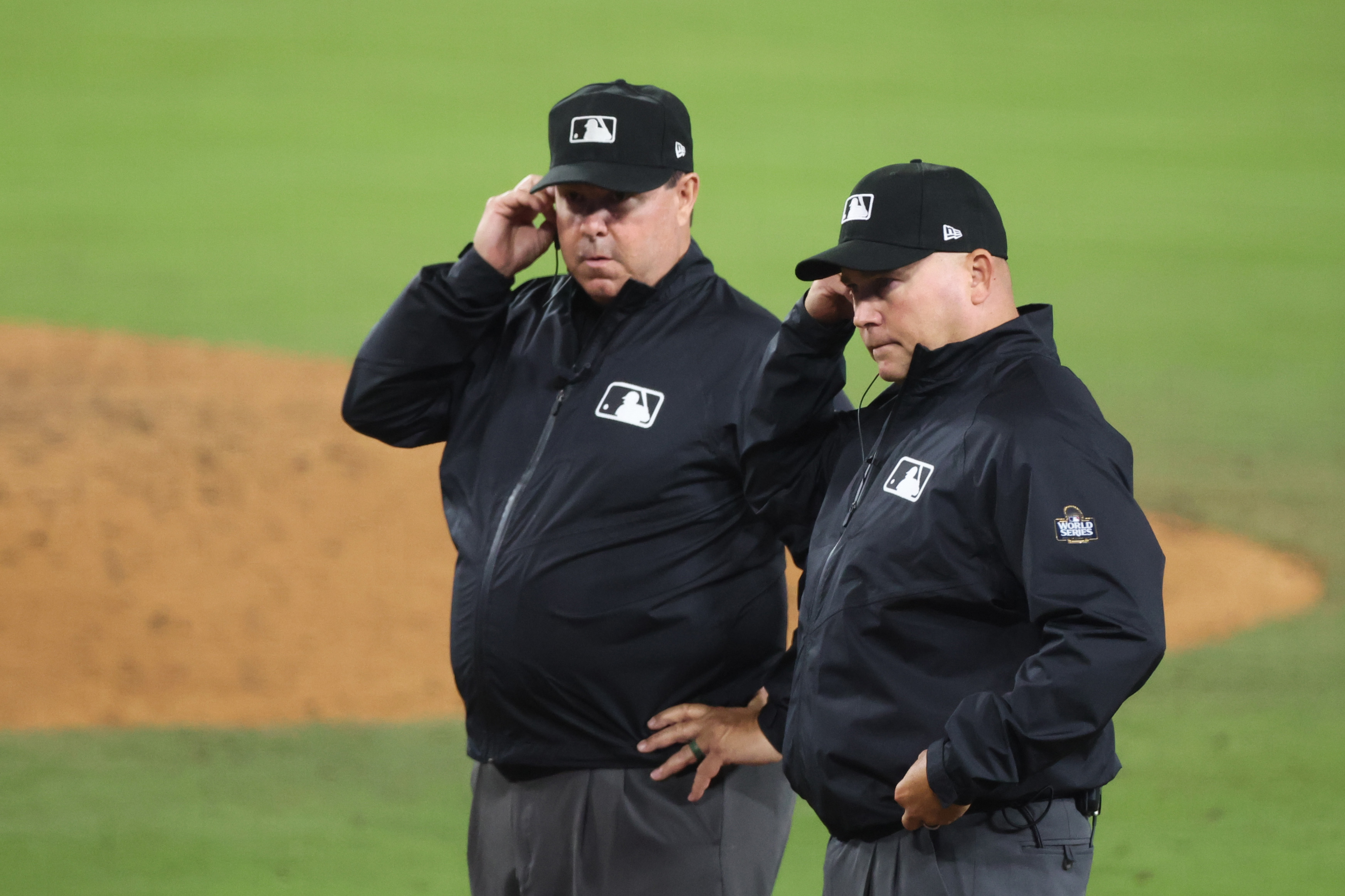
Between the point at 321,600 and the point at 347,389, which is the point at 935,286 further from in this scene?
the point at 321,600

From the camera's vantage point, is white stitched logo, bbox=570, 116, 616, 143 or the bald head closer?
the bald head

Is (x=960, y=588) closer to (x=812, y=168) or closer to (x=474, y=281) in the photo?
(x=474, y=281)

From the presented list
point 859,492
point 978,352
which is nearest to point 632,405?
point 859,492

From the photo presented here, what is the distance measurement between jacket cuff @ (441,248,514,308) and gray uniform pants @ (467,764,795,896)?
2.31 feet

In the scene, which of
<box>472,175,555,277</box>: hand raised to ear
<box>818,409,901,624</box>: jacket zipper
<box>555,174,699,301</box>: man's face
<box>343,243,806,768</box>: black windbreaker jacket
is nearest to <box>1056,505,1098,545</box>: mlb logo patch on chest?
<box>818,409,901,624</box>: jacket zipper

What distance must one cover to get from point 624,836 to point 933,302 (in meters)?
0.86

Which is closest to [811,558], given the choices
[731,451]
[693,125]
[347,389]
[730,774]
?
[731,451]

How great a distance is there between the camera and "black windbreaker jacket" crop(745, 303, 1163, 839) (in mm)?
1535

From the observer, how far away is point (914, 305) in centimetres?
175

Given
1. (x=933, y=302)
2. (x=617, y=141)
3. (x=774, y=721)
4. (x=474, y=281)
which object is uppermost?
(x=617, y=141)

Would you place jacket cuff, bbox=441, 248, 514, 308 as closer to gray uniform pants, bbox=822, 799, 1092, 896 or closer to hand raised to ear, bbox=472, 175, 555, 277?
hand raised to ear, bbox=472, 175, 555, 277

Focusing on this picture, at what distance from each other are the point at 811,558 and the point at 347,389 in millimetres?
840

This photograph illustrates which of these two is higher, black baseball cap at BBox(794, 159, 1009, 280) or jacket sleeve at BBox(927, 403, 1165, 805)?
black baseball cap at BBox(794, 159, 1009, 280)

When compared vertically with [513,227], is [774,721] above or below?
below
